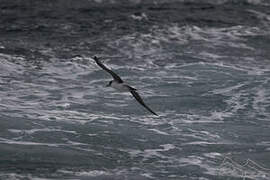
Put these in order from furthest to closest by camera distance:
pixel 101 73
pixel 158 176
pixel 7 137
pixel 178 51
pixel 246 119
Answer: pixel 178 51
pixel 101 73
pixel 246 119
pixel 7 137
pixel 158 176

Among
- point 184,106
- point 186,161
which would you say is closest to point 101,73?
point 184,106

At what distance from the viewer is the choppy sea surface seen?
50.5ft

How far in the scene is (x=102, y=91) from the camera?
20.4m

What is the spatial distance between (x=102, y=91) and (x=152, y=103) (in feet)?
5.35

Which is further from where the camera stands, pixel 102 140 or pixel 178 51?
pixel 178 51

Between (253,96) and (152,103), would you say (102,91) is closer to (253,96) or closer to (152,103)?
(152,103)

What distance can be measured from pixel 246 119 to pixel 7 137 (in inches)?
236

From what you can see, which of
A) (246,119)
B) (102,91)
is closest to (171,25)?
(102,91)

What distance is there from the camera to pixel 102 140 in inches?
656

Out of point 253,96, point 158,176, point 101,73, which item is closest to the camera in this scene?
point 158,176

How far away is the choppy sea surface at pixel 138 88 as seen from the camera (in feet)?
50.5

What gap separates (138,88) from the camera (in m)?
20.7

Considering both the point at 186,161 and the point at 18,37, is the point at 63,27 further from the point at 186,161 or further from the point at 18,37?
the point at 186,161

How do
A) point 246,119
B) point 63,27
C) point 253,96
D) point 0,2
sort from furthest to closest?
1. point 0,2
2. point 63,27
3. point 253,96
4. point 246,119
